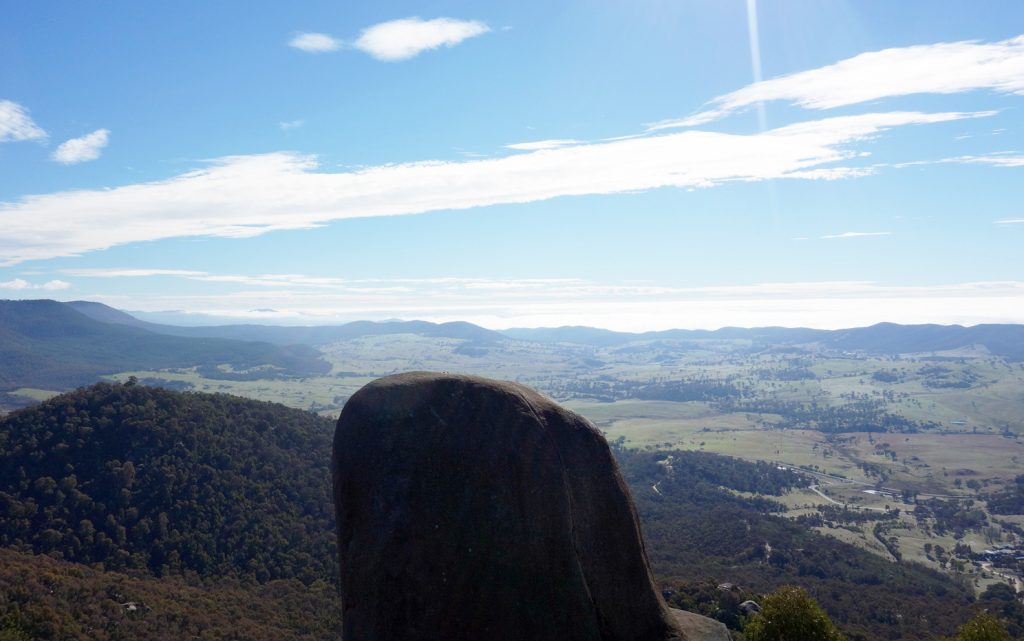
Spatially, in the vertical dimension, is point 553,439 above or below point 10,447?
above

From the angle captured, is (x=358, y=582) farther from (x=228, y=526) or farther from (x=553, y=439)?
(x=228, y=526)

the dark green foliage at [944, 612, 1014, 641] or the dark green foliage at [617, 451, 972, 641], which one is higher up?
the dark green foliage at [944, 612, 1014, 641]

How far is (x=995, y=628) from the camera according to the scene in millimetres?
25188

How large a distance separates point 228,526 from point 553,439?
→ 50.0 metres

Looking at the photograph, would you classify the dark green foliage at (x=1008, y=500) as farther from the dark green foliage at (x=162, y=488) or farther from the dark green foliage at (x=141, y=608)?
the dark green foliage at (x=141, y=608)

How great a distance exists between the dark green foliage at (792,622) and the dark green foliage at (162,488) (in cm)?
3802

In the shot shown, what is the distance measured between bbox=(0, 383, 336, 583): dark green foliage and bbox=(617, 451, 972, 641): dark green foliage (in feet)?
116

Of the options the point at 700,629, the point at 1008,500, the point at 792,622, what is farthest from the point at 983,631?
the point at 1008,500

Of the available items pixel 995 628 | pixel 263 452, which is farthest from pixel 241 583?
pixel 995 628

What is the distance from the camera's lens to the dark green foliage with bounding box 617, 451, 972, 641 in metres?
55.0

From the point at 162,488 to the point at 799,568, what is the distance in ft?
222

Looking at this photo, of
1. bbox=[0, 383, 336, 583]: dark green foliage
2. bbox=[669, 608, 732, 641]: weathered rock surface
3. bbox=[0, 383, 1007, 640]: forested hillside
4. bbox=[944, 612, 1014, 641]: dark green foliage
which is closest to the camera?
bbox=[669, 608, 732, 641]: weathered rock surface

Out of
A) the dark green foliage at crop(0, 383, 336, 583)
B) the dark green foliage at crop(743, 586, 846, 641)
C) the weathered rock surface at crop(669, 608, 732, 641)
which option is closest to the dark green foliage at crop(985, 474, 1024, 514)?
the dark green foliage at crop(743, 586, 846, 641)

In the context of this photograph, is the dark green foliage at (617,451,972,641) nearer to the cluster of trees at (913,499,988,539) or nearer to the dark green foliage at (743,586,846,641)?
the dark green foliage at (743,586,846,641)
